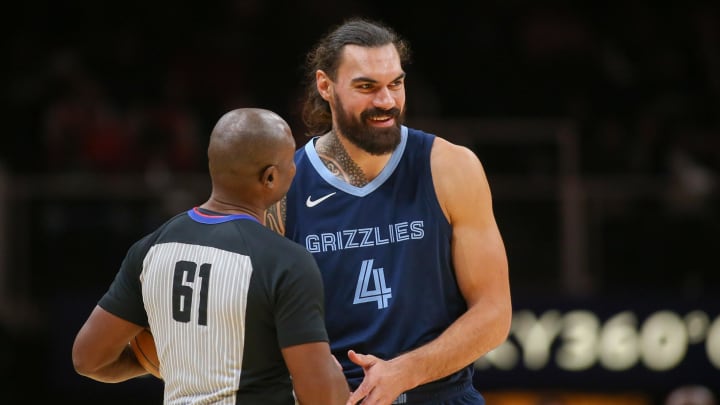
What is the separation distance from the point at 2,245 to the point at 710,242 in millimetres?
5824

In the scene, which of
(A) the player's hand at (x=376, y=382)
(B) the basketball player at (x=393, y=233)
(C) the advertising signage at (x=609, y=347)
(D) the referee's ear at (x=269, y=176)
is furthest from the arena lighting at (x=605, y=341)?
(D) the referee's ear at (x=269, y=176)

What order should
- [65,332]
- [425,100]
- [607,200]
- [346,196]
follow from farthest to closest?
[425,100]
[607,200]
[65,332]
[346,196]

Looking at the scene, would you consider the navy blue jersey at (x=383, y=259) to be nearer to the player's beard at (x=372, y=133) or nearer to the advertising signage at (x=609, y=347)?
the player's beard at (x=372, y=133)

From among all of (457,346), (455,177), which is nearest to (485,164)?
(455,177)

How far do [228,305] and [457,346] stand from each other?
3.78 ft

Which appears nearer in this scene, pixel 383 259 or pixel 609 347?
pixel 383 259

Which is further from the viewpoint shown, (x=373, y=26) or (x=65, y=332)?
(x=65, y=332)

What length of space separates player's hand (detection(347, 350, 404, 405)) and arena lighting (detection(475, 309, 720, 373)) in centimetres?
552

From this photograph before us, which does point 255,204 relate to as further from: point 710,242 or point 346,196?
point 710,242

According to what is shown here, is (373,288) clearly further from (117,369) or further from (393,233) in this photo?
(117,369)

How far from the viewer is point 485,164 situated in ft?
31.4

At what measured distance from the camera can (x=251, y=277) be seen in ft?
10.8

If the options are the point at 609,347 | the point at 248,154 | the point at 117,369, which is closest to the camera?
the point at 248,154

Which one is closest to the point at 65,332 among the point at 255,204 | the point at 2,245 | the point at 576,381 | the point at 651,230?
the point at 2,245
